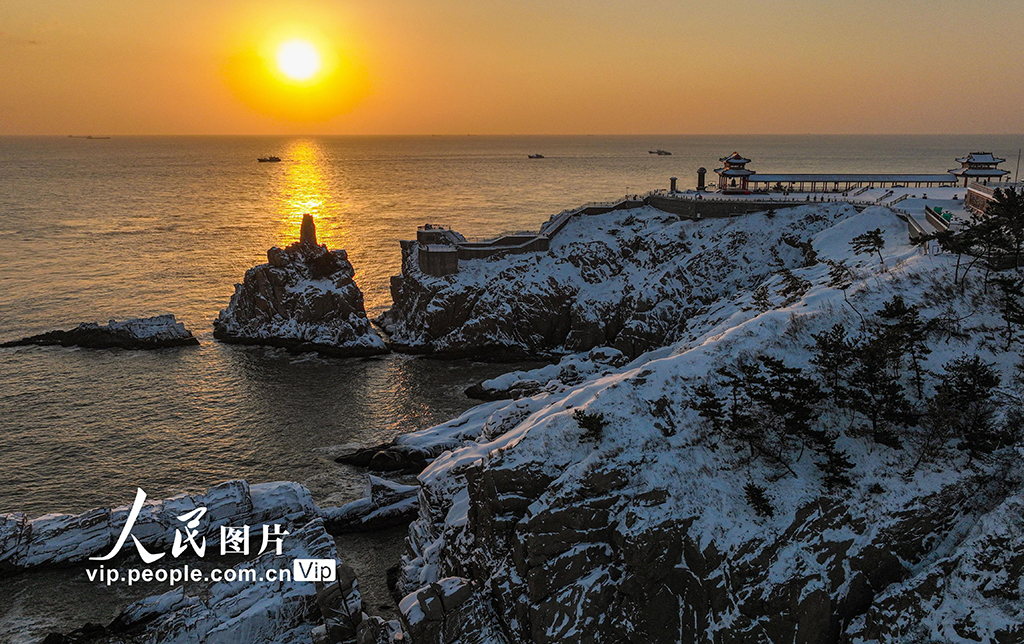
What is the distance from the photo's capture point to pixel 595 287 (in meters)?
76.5

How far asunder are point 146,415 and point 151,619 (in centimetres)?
2737

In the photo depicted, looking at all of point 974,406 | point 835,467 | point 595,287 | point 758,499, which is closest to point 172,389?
point 595,287

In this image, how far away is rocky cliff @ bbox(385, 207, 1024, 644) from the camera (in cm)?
2538

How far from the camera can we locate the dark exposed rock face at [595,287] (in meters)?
69.4

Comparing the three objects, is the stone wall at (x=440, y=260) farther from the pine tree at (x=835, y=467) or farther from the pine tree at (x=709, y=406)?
the pine tree at (x=835, y=467)

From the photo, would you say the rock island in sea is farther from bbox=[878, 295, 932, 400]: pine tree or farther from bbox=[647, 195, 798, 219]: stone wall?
bbox=[878, 295, 932, 400]: pine tree

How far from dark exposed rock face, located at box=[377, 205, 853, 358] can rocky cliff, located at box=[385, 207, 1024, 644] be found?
31281 millimetres

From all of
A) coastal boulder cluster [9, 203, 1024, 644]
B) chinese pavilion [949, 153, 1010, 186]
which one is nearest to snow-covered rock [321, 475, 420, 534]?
coastal boulder cluster [9, 203, 1024, 644]

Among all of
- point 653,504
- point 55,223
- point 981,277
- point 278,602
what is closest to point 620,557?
point 653,504

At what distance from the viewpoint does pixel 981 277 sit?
117 ft

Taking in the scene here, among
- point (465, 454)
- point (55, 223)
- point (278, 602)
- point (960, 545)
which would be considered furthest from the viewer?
point (55, 223)

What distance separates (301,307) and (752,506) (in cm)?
5840

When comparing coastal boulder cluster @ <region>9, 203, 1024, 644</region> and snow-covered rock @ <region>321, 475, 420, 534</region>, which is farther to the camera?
snow-covered rock @ <region>321, 475, 420, 534</region>

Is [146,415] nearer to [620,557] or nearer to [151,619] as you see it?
[151,619]
